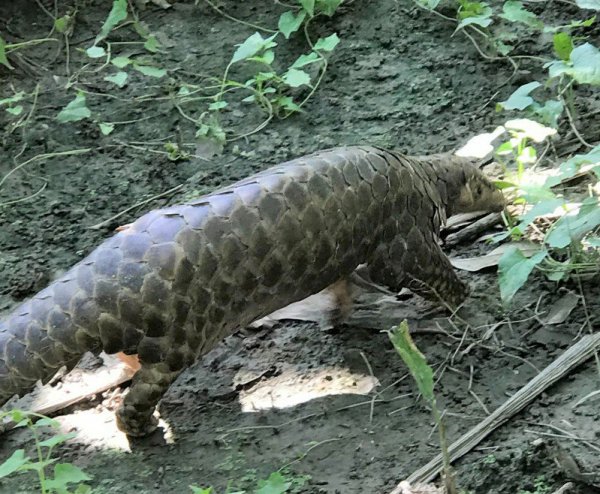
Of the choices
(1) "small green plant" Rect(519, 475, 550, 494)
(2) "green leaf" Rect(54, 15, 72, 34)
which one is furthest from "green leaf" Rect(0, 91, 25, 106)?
(1) "small green plant" Rect(519, 475, 550, 494)

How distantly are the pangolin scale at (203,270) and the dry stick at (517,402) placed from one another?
78 centimetres

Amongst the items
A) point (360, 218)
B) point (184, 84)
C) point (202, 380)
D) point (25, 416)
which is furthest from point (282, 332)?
point (184, 84)

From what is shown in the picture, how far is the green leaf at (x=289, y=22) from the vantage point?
16.1 feet

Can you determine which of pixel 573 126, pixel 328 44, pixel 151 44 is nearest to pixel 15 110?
pixel 151 44

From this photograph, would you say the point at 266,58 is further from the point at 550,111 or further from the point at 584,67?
the point at 584,67

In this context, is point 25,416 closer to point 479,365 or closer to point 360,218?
point 360,218

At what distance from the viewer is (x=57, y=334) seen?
2785 millimetres

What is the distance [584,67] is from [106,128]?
2.56 meters

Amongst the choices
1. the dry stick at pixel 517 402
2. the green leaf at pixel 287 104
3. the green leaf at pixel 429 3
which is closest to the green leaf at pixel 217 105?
the green leaf at pixel 287 104

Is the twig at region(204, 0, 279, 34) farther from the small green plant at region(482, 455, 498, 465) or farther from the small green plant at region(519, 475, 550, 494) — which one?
the small green plant at region(519, 475, 550, 494)

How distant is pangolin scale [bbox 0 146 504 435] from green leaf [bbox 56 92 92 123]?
189cm

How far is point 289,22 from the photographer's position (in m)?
4.98

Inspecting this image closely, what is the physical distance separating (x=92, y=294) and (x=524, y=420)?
149cm

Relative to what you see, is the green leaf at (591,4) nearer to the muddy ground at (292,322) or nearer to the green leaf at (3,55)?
the muddy ground at (292,322)
